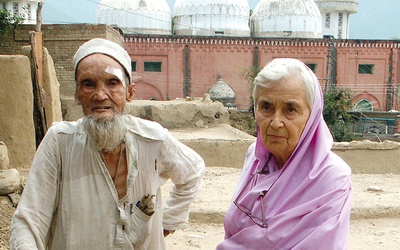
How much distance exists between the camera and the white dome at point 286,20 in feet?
94.0

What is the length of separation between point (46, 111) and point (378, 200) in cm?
421

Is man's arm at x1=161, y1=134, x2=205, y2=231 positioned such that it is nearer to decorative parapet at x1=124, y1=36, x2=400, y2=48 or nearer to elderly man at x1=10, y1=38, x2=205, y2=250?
elderly man at x1=10, y1=38, x2=205, y2=250

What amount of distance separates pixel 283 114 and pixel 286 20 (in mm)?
27914

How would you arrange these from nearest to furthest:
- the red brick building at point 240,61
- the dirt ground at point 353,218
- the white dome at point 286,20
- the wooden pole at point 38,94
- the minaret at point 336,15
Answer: the dirt ground at point 353,218
the wooden pole at point 38,94
the red brick building at point 240,61
the white dome at point 286,20
the minaret at point 336,15

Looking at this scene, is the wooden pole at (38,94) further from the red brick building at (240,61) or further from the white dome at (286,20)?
the white dome at (286,20)

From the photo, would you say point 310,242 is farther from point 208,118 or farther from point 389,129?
point 389,129

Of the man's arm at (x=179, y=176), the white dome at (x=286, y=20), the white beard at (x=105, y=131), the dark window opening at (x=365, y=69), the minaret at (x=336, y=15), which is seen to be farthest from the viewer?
the minaret at (x=336, y=15)

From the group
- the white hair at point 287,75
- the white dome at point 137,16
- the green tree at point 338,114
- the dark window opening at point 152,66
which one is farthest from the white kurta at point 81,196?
the white dome at point 137,16

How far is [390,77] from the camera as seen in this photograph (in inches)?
1021

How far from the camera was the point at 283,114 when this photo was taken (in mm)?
1872

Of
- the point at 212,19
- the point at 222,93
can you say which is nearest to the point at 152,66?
the point at 222,93

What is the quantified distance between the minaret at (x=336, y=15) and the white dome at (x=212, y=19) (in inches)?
371

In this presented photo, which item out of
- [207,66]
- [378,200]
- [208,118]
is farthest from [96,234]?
[207,66]

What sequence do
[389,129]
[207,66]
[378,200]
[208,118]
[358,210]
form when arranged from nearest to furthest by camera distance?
[358,210] → [378,200] → [208,118] → [389,129] → [207,66]
